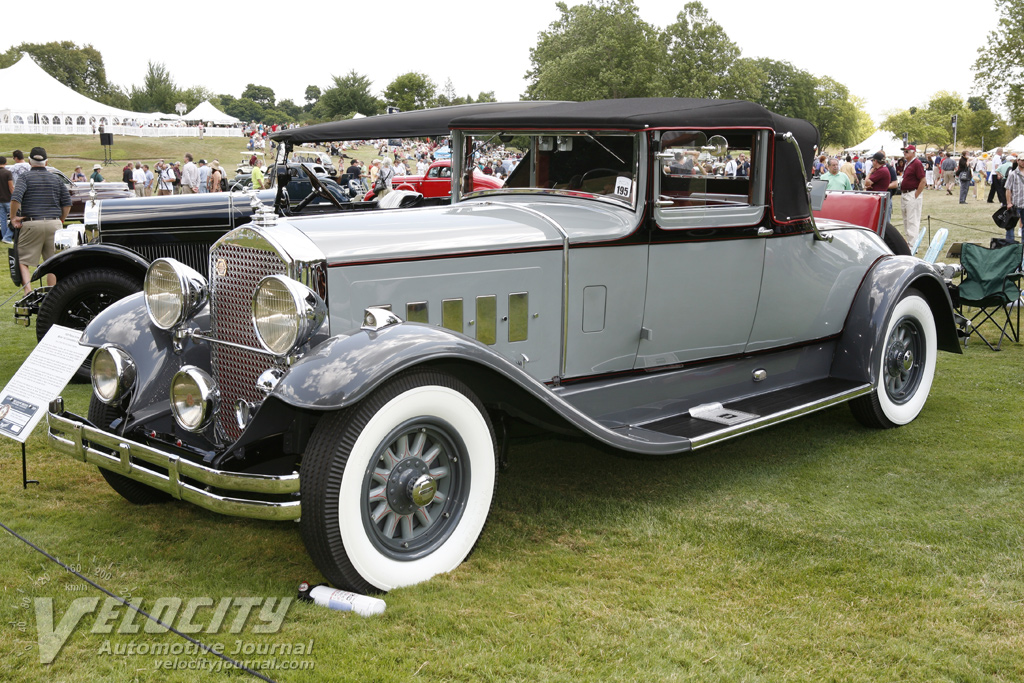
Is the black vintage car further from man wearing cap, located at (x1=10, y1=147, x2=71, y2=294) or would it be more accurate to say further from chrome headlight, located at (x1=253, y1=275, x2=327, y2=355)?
chrome headlight, located at (x1=253, y1=275, x2=327, y2=355)

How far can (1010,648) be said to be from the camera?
297 centimetres

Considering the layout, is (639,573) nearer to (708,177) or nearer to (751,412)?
(751,412)

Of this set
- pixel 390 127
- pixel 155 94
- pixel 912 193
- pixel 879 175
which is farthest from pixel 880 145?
pixel 155 94

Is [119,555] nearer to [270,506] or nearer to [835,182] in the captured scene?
[270,506]

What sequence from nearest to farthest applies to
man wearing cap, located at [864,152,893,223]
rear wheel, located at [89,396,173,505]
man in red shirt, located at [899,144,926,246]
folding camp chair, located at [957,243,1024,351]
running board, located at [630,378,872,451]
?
rear wheel, located at [89,396,173,505]
running board, located at [630,378,872,451]
folding camp chair, located at [957,243,1024,351]
man wearing cap, located at [864,152,893,223]
man in red shirt, located at [899,144,926,246]

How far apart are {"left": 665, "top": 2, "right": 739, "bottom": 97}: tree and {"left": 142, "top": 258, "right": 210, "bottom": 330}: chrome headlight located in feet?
178

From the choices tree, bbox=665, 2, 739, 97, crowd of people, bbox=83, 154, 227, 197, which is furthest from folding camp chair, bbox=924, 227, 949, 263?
tree, bbox=665, 2, 739, 97

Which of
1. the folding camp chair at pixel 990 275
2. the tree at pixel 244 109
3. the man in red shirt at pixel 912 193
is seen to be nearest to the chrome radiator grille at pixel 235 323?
the folding camp chair at pixel 990 275

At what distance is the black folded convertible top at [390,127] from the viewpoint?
945cm

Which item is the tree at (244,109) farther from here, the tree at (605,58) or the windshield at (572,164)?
the windshield at (572,164)

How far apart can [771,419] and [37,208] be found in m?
8.77

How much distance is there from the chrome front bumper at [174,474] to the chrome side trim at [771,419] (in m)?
2.03

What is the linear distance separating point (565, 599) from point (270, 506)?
3.96 ft

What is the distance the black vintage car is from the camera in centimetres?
695
